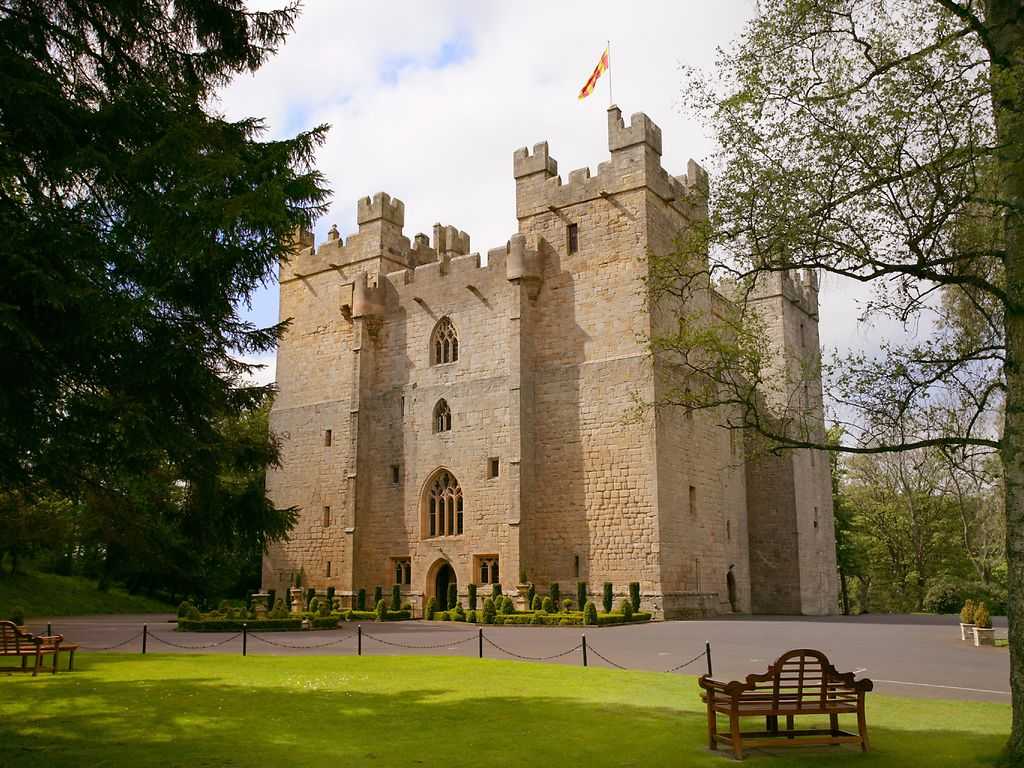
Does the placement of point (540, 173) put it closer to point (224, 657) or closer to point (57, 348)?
point (224, 657)

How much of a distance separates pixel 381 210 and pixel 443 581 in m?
14.6

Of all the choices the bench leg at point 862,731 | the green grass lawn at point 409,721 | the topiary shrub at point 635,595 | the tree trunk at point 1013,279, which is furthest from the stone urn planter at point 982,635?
the bench leg at point 862,731

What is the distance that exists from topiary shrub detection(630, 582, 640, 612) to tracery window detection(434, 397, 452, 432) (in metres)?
8.68

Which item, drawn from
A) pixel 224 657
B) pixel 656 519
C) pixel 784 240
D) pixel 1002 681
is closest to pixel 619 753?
pixel 784 240

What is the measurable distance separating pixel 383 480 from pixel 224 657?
52.1ft

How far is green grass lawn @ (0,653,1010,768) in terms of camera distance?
751cm

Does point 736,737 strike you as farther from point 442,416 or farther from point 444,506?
point 442,416

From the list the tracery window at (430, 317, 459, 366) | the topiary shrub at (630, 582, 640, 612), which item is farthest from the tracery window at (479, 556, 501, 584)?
the tracery window at (430, 317, 459, 366)

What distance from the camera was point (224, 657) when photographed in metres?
16.3

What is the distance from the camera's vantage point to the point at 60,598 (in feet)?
118

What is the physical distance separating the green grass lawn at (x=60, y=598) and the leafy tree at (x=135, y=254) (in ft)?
89.5

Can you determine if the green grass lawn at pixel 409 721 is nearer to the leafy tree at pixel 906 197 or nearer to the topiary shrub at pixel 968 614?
the leafy tree at pixel 906 197

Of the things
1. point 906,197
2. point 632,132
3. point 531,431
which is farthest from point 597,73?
point 906,197

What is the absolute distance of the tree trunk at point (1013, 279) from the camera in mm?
7613
